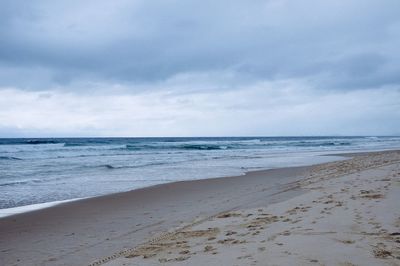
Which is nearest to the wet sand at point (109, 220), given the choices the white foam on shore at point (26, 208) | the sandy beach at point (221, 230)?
the sandy beach at point (221, 230)

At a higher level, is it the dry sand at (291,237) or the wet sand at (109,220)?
the dry sand at (291,237)

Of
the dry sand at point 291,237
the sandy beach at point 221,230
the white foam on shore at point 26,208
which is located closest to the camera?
the dry sand at point 291,237

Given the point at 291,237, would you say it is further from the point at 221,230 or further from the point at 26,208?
the point at 26,208

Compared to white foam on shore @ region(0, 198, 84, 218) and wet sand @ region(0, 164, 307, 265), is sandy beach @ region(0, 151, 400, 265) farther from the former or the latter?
white foam on shore @ region(0, 198, 84, 218)

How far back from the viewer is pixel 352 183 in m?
10.5

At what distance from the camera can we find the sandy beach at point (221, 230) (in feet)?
14.6

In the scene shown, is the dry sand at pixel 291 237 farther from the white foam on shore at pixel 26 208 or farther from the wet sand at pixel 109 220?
the white foam on shore at pixel 26 208

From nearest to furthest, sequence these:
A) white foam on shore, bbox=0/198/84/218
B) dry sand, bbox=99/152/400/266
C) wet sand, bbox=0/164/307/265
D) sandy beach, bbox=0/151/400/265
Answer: dry sand, bbox=99/152/400/266 < sandy beach, bbox=0/151/400/265 < wet sand, bbox=0/164/307/265 < white foam on shore, bbox=0/198/84/218

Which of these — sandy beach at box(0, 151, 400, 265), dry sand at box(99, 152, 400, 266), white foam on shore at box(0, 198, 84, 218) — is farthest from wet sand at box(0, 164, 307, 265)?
dry sand at box(99, 152, 400, 266)

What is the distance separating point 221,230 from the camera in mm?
6137

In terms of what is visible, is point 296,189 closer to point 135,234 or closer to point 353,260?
point 135,234

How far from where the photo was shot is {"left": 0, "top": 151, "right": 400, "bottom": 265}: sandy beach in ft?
14.6

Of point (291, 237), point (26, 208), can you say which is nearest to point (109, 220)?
point (26, 208)

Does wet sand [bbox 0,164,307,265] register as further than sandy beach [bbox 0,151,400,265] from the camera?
Yes
